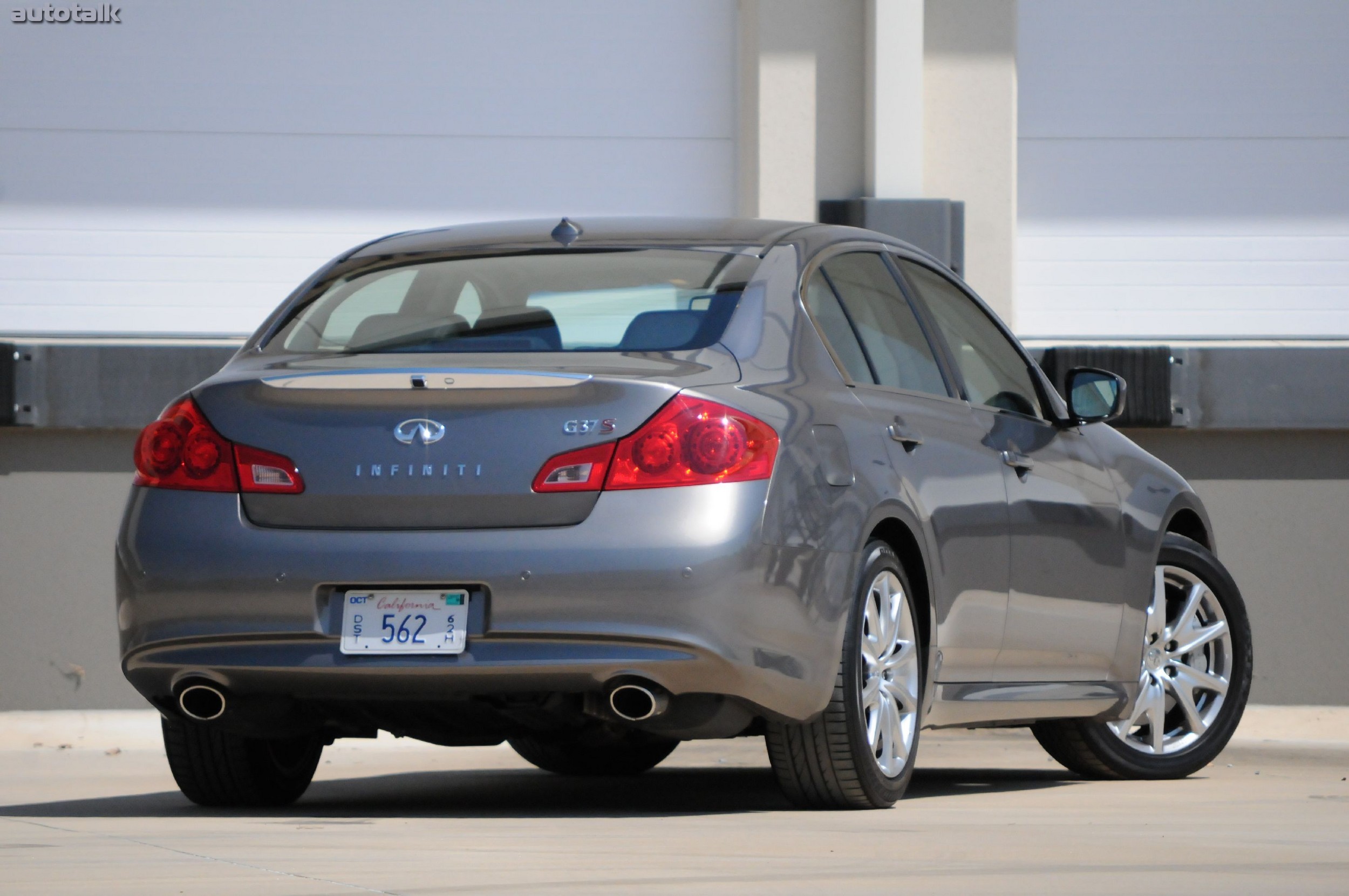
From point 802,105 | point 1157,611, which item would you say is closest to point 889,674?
point 1157,611

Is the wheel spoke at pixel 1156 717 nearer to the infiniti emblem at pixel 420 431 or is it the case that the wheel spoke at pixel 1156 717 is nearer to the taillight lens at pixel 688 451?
the taillight lens at pixel 688 451

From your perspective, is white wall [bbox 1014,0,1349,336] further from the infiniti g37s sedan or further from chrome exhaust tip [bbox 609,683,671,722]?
chrome exhaust tip [bbox 609,683,671,722]

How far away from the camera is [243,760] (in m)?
5.98

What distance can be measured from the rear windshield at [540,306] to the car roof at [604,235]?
0.07 metres

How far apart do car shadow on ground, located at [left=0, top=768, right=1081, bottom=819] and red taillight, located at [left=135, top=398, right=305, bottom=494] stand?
0.90 meters

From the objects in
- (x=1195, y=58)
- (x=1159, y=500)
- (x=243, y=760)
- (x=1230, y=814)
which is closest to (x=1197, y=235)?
(x=1195, y=58)

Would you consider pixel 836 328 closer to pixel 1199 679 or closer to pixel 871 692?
pixel 871 692

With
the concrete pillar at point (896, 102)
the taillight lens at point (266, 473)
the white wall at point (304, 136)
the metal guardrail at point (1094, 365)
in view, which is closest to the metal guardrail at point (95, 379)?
the metal guardrail at point (1094, 365)

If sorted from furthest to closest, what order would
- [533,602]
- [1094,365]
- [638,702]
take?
[1094,365]
[638,702]
[533,602]

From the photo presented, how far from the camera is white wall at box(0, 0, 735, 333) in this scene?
11.3 metres

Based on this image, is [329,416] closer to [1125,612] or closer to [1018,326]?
[1125,612]

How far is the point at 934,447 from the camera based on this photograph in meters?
6.12

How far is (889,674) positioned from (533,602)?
3.83 feet

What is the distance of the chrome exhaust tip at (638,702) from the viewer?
520cm
